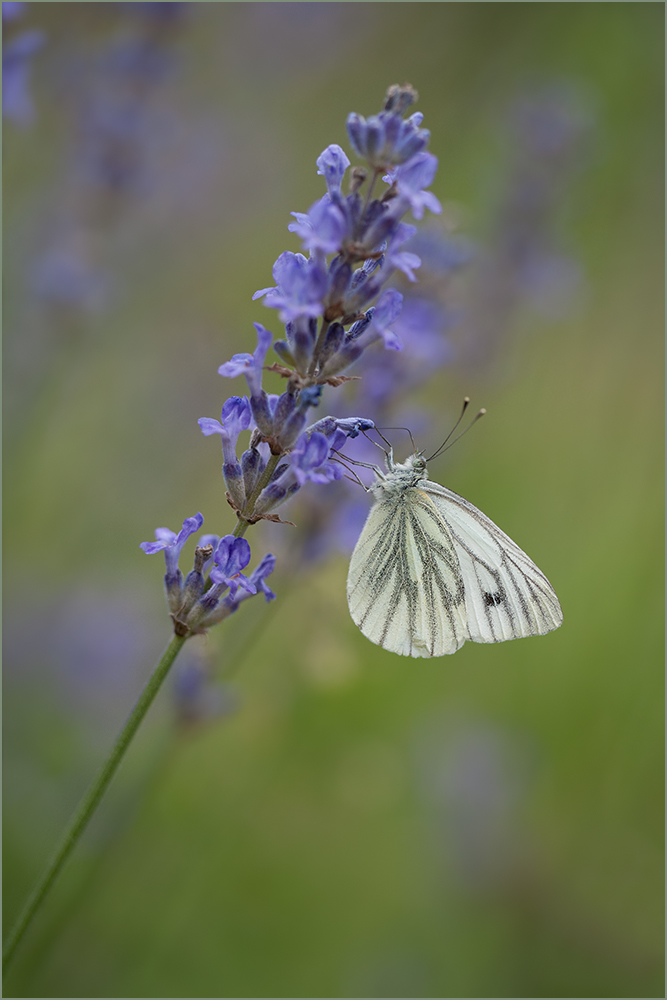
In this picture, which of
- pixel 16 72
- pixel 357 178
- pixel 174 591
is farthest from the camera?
pixel 16 72

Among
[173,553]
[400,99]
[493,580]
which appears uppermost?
[400,99]

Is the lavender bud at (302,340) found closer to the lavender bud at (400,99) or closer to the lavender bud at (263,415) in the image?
the lavender bud at (263,415)

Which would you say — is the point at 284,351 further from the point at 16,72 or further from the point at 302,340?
the point at 16,72

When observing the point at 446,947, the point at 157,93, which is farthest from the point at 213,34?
the point at 446,947

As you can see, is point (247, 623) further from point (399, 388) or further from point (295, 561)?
point (399, 388)

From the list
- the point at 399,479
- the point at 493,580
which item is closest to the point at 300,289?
the point at 399,479

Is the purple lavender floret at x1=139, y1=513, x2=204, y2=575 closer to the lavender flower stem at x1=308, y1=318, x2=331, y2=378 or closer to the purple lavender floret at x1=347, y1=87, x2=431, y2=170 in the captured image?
the lavender flower stem at x1=308, y1=318, x2=331, y2=378
